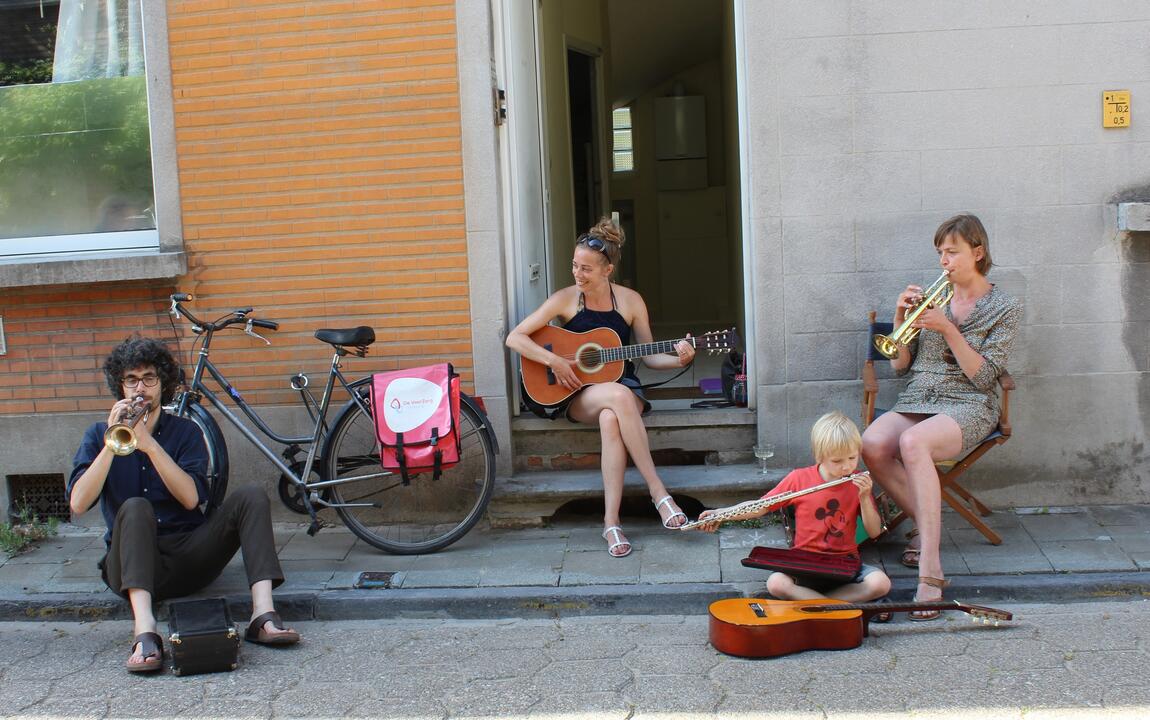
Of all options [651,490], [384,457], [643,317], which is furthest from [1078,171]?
[384,457]

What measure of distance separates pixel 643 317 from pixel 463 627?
183 cm

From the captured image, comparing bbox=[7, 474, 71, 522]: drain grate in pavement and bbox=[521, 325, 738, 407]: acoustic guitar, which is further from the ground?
bbox=[521, 325, 738, 407]: acoustic guitar

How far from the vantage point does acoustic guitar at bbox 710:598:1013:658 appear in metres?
4.20

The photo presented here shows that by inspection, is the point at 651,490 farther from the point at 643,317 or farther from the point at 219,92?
the point at 219,92

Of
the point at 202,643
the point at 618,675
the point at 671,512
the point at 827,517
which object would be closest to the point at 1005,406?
the point at 827,517

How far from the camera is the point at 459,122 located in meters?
5.82

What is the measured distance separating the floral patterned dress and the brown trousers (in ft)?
9.12

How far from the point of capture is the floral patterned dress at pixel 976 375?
4984 millimetres

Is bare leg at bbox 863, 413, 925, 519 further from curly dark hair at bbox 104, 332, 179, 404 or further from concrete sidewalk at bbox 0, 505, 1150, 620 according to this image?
curly dark hair at bbox 104, 332, 179, 404

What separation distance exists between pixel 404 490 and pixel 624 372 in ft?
4.26

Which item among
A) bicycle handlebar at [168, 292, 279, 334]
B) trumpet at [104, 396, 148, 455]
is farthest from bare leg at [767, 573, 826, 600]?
bicycle handlebar at [168, 292, 279, 334]

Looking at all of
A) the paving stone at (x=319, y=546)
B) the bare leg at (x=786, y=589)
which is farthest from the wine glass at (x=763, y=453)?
the paving stone at (x=319, y=546)

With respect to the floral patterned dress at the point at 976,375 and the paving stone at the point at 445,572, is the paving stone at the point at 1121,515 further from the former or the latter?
the paving stone at the point at 445,572

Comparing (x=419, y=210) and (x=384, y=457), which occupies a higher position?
(x=419, y=210)
